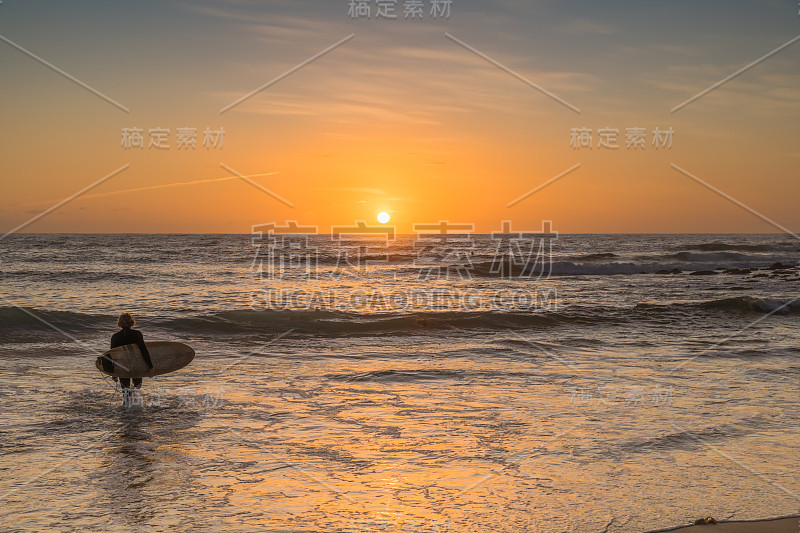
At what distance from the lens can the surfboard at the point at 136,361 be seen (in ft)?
34.6

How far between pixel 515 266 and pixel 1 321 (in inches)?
1565

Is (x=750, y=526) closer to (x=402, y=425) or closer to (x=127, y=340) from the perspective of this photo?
(x=402, y=425)

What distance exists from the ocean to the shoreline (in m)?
0.17

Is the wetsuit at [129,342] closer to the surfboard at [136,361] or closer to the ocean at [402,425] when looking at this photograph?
the surfboard at [136,361]

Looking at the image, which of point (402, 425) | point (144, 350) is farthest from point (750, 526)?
point (144, 350)

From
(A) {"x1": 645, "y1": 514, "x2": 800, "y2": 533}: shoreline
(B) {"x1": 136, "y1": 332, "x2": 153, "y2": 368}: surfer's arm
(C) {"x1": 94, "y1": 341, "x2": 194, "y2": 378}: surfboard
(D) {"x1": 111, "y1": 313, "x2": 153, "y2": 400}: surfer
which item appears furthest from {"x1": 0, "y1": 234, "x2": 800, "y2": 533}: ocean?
(B) {"x1": 136, "y1": 332, "x2": 153, "y2": 368}: surfer's arm

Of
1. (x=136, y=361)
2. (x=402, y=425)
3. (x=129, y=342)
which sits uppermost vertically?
(x=129, y=342)

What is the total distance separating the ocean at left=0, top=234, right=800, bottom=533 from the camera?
6.15 meters

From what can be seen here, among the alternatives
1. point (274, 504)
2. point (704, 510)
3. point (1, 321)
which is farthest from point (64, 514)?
point (1, 321)

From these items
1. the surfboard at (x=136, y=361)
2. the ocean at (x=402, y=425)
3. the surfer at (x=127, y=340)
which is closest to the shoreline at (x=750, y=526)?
the ocean at (x=402, y=425)

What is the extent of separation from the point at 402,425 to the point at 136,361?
4.90 m

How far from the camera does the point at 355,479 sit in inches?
271

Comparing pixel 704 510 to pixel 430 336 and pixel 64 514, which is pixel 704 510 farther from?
pixel 430 336

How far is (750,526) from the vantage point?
5.73 m
